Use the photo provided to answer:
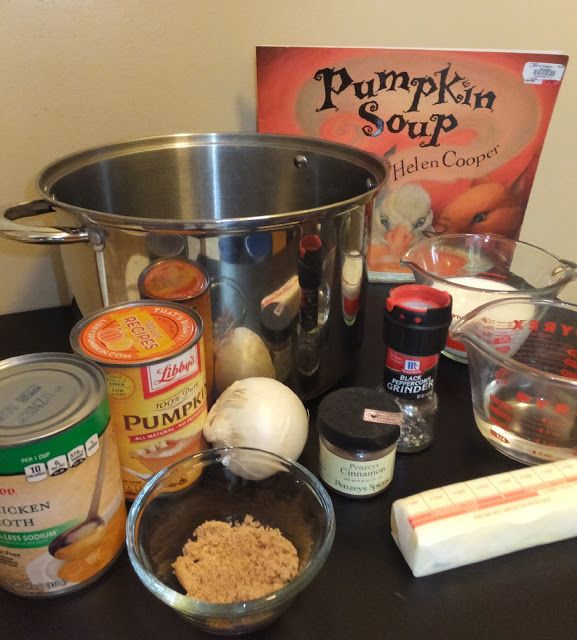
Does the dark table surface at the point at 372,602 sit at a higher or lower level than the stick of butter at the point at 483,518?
lower

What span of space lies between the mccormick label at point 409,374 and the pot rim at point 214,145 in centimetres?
16

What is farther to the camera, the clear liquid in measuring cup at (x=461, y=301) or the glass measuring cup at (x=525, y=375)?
the clear liquid in measuring cup at (x=461, y=301)

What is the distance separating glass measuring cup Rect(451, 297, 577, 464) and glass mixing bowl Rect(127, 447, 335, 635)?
0.23 meters

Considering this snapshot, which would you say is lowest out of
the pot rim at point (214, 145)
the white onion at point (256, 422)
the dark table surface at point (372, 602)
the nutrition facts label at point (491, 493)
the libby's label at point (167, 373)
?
the dark table surface at point (372, 602)

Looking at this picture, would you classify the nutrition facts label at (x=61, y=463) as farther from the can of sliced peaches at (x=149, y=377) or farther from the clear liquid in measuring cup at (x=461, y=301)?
the clear liquid in measuring cup at (x=461, y=301)

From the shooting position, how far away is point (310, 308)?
24.7 inches

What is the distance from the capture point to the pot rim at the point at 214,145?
0.52 m

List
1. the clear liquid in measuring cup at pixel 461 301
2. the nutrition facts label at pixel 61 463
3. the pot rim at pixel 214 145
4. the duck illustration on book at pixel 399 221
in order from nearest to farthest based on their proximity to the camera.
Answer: the nutrition facts label at pixel 61 463 < the pot rim at pixel 214 145 < the clear liquid in measuring cup at pixel 461 301 < the duck illustration on book at pixel 399 221

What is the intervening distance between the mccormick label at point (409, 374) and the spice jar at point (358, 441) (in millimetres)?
44

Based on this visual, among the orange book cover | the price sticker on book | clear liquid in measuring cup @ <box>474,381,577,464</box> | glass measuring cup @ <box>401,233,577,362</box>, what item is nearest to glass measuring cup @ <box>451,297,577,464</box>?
clear liquid in measuring cup @ <box>474,381,577,464</box>

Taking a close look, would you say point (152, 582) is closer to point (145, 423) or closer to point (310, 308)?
point (145, 423)

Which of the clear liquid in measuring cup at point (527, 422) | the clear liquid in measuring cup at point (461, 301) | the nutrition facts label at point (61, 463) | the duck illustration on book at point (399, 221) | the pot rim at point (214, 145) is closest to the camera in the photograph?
the nutrition facts label at point (61, 463)

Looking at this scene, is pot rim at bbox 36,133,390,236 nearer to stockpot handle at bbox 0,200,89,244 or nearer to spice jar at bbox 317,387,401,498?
stockpot handle at bbox 0,200,89,244

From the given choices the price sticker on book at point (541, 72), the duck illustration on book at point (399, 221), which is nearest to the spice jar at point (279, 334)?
the duck illustration on book at point (399, 221)
